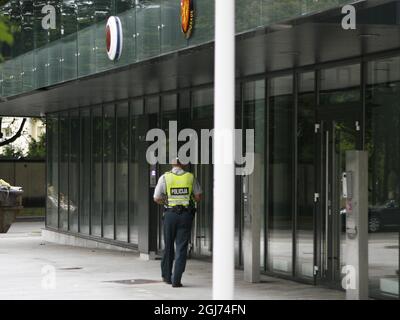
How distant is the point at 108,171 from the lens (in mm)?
20531

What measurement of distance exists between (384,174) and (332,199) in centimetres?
132

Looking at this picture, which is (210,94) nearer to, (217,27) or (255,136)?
(255,136)

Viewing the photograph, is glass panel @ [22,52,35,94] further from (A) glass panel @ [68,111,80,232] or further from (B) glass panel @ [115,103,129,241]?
(A) glass panel @ [68,111,80,232]

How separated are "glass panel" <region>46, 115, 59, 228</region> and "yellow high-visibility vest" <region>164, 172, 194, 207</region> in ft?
39.5

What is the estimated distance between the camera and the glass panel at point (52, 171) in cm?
2438

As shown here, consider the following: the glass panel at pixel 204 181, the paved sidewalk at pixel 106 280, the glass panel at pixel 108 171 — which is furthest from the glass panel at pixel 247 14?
the glass panel at pixel 108 171

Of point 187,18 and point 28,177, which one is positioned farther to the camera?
point 28,177

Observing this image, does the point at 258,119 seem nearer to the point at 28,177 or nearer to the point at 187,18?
the point at 187,18

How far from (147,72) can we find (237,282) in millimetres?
3721

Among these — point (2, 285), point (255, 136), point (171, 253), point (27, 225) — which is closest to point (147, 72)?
point (255, 136)

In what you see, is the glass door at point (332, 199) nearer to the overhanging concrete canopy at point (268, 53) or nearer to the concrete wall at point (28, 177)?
the overhanging concrete canopy at point (268, 53)

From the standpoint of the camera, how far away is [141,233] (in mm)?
17266

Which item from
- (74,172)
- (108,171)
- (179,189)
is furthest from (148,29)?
(74,172)

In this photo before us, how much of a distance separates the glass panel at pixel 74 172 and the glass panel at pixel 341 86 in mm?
10918
